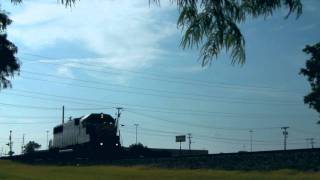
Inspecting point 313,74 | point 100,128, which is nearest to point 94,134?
point 100,128

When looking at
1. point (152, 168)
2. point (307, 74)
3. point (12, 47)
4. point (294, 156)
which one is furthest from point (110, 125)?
point (307, 74)

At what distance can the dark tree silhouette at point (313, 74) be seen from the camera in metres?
63.4

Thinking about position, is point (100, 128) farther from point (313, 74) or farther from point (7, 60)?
point (313, 74)

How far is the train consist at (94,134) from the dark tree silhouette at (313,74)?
23971mm

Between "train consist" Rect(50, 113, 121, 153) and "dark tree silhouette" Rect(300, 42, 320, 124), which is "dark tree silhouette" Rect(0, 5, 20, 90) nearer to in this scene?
"train consist" Rect(50, 113, 121, 153)

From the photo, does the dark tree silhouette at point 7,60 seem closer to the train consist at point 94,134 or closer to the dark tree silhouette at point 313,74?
the train consist at point 94,134

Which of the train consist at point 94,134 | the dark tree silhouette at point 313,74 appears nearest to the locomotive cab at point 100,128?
the train consist at point 94,134

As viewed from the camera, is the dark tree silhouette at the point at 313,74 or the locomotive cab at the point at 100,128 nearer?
the locomotive cab at the point at 100,128

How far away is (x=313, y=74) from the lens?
64500 mm

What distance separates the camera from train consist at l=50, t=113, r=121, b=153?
49522 millimetres

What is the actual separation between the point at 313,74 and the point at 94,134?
2849 cm

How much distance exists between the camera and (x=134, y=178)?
32.4 meters

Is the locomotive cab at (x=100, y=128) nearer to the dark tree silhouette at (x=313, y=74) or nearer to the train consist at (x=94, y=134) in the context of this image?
the train consist at (x=94, y=134)

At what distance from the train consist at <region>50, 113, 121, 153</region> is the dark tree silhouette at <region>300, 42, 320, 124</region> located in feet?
78.6
